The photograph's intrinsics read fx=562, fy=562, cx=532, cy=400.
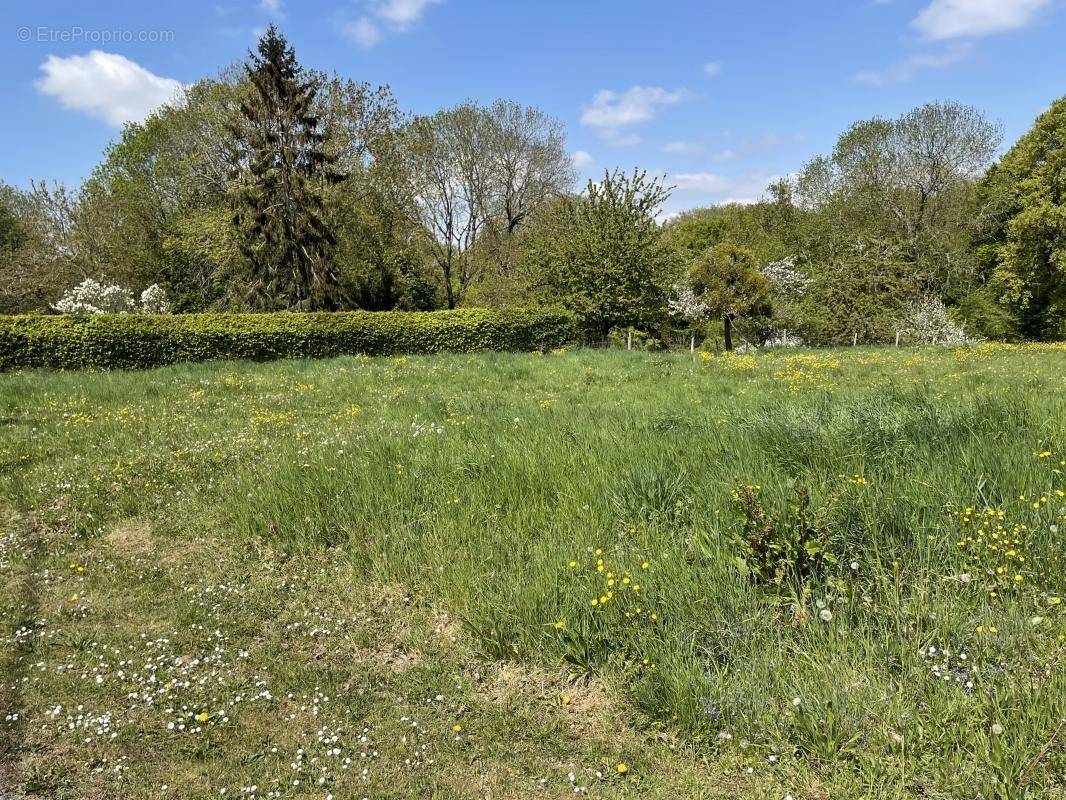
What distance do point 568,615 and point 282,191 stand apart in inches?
1097

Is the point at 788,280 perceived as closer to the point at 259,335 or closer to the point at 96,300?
the point at 259,335

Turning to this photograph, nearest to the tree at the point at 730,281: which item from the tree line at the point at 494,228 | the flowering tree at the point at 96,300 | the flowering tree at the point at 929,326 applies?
the tree line at the point at 494,228

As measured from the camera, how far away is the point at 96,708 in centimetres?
327

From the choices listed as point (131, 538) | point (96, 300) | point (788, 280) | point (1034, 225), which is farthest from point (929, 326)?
point (96, 300)

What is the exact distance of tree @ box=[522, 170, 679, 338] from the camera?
25.8 meters

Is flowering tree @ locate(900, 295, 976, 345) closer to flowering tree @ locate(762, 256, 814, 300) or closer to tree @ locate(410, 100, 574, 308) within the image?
flowering tree @ locate(762, 256, 814, 300)

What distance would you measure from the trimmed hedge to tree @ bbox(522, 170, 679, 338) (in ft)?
5.39

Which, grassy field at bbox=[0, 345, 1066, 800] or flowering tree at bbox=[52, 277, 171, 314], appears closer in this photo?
grassy field at bbox=[0, 345, 1066, 800]

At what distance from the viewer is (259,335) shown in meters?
20.7

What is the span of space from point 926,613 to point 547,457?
11.2 ft

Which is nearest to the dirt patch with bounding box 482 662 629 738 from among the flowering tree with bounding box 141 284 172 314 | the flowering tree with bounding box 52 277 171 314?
the flowering tree with bounding box 52 277 171 314

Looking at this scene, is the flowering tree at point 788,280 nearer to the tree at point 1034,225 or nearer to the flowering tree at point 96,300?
the tree at point 1034,225

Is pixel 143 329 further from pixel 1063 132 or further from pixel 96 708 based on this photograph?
pixel 1063 132

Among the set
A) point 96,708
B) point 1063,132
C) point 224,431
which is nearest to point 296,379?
point 224,431
